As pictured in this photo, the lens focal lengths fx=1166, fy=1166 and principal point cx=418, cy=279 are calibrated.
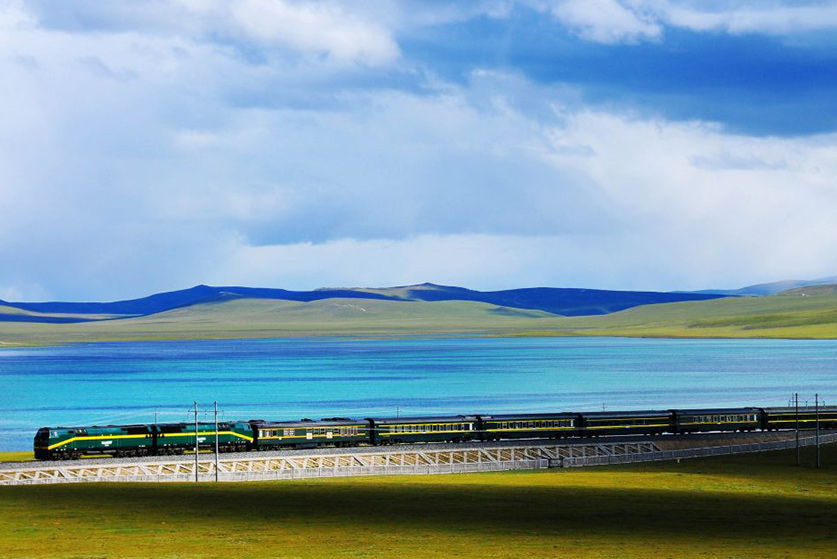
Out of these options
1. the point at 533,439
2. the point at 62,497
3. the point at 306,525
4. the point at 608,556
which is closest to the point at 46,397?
the point at 533,439

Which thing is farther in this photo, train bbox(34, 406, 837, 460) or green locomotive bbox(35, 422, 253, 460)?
train bbox(34, 406, 837, 460)

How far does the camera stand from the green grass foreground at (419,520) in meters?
39.7

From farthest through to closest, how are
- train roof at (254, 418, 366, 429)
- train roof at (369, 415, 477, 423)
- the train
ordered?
train roof at (369, 415, 477, 423) → train roof at (254, 418, 366, 429) → the train

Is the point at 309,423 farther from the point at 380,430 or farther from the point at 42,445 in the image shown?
the point at 42,445

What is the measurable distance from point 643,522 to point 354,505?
1366 centimetres

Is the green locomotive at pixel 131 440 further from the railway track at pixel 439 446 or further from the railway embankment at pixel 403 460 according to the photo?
the railway embankment at pixel 403 460

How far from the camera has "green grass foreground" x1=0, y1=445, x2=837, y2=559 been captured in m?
39.7

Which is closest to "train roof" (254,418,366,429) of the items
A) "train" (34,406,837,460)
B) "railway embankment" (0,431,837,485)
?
"train" (34,406,837,460)

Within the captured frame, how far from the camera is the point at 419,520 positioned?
48.6 metres

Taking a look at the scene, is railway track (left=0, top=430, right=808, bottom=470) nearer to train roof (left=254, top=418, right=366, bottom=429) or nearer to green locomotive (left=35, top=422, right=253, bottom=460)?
green locomotive (left=35, top=422, right=253, bottom=460)

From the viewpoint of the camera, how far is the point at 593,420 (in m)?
100

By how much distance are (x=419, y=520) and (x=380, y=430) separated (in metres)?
42.8

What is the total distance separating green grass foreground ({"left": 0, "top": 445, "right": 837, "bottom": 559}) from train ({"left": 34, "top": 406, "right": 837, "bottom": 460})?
17.5m

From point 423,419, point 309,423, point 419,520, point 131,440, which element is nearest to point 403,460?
point 423,419
